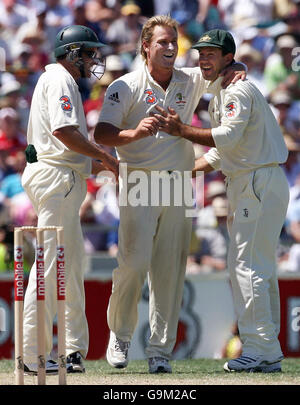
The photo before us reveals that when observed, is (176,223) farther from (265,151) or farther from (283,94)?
(283,94)

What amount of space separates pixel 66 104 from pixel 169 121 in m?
0.65

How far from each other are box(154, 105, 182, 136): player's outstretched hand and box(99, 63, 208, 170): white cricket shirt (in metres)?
0.19

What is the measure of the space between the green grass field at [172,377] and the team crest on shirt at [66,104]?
1.61m

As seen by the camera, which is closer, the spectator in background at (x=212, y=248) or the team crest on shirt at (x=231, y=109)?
the team crest on shirt at (x=231, y=109)

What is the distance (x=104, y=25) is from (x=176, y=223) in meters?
7.14

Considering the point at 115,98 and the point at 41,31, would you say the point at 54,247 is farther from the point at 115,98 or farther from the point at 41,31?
the point at 41,31

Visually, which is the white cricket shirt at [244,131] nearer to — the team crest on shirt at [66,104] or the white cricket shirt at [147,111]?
the white cricket shirt at [147,111]

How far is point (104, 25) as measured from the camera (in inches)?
520

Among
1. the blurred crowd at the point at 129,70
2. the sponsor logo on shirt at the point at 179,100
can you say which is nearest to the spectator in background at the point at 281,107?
the blurred crowd at the point at 129,70

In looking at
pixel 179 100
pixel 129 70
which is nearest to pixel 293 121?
pixel 129 70

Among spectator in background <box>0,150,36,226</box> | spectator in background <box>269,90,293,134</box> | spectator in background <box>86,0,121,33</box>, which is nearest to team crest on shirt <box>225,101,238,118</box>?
spectator in background <box>0,150,36,226</box>

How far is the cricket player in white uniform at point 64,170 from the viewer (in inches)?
241
